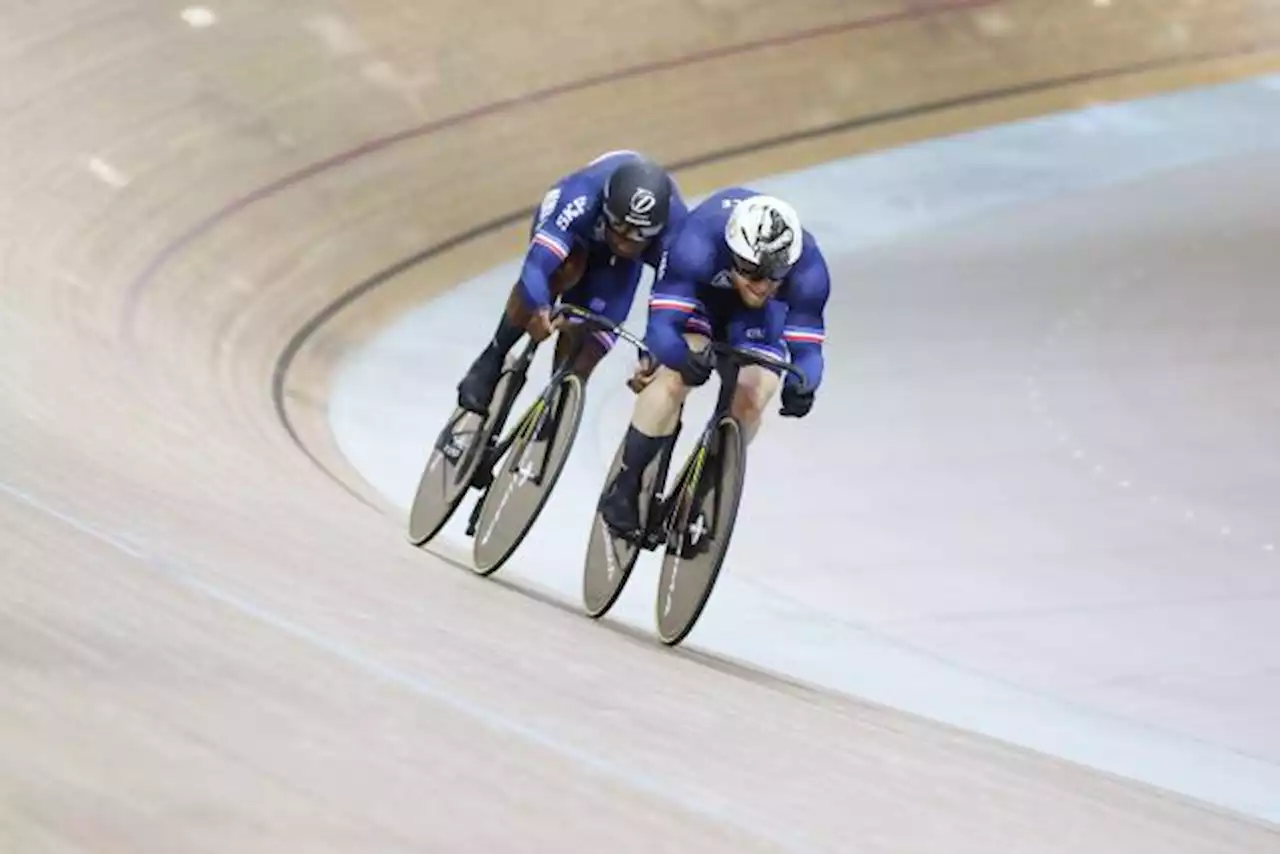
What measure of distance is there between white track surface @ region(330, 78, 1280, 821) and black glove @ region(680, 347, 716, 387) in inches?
34.3

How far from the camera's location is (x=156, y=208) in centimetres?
780

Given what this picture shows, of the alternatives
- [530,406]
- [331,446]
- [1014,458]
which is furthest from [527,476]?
[1014,458]

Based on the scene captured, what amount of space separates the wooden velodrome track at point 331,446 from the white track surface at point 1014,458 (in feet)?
1.54

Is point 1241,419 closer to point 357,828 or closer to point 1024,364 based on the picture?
point 1024,364

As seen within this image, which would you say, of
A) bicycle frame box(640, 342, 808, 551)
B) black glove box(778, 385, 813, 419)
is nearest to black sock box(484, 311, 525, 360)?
bicycle frame box(640, 342, 808, 551)

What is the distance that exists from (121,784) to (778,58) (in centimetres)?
885

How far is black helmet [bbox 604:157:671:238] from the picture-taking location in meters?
4.30

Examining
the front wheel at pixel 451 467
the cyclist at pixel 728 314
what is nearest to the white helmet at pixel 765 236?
the cyclist at pixel 728 314

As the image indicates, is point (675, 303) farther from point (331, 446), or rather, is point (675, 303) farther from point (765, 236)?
point (331, 446)

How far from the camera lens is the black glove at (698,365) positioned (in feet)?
13.4

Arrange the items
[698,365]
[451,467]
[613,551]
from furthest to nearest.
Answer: [451,467]
[613,551]
[698,365]

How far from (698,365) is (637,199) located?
16.3 inches

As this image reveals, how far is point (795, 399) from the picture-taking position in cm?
413

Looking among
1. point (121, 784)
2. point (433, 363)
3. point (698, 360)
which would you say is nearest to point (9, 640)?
point (121, 784)
